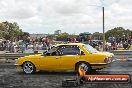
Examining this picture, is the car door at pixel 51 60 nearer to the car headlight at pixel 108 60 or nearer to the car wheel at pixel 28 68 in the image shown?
the car wheel at pixel 28 68

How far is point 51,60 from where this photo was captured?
16.1m

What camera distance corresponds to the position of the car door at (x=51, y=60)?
16000 mm

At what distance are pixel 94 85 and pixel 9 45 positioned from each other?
70.2 ft

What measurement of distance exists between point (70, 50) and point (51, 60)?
0.94m

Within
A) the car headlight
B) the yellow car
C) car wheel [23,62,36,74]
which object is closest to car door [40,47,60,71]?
the yellow car

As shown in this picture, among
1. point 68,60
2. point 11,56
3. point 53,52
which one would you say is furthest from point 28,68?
point 11,56

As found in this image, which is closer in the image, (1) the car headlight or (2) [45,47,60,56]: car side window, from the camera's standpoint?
(1) the car headlight

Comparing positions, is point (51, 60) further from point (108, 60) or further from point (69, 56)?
point (108, 60)

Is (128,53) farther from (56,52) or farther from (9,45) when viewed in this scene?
(9,45)

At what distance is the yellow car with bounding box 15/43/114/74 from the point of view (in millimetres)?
15398

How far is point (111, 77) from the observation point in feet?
36.0

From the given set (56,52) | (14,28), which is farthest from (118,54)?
(14,28)

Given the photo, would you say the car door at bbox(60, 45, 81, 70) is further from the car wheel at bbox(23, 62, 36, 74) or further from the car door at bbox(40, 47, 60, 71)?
the car wheel at bbox(23, 62, 36, 74)

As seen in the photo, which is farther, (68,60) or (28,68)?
(28,68)
